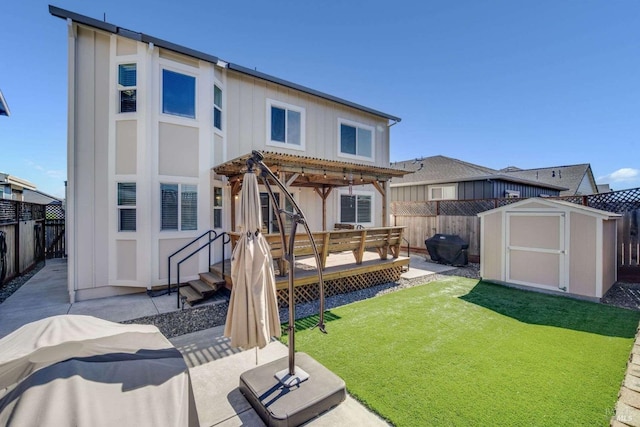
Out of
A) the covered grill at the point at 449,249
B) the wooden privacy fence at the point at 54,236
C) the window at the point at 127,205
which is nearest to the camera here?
the window at the point at 127,205

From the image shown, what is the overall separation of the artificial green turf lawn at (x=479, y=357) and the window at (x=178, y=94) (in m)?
6.81

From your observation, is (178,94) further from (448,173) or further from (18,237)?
(448,173)

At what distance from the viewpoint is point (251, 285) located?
11.4ft

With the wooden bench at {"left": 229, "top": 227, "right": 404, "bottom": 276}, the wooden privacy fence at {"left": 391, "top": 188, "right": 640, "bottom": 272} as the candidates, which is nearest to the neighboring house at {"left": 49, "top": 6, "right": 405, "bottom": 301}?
the wooden bench at {"left": 229, "top": 227, "right": 404, "bottom": 276}

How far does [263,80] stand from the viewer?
9.89 meters

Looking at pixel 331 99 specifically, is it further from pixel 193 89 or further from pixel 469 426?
pixel 469 426

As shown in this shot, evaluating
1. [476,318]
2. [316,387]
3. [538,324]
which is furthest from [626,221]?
[316,387]

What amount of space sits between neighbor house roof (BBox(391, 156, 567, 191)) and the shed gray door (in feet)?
21.4

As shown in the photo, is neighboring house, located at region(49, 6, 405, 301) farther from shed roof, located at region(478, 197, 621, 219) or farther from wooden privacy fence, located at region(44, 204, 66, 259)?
wooden privacy fence, located at region(44, 204, 66, 259)

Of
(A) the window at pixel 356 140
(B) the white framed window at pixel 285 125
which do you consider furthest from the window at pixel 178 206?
(A) the window at pixel 356 140

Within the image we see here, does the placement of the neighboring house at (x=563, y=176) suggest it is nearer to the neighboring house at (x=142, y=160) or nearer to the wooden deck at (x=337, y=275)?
the wooden deck at (x=337, y=275)

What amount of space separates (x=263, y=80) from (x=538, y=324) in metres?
10.4

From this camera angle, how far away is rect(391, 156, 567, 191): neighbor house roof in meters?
14.4

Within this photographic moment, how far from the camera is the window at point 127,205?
7539 millimetres
